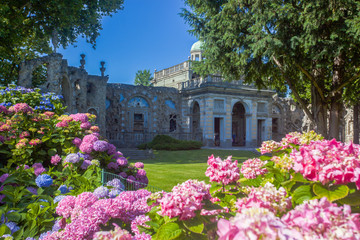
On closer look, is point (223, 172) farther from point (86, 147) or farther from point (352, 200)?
point (86, 147)

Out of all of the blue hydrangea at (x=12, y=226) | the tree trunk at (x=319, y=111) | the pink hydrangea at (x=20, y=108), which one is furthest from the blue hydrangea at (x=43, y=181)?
the tree trunk at (x=319, y=111)

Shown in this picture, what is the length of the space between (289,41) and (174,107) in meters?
21.7

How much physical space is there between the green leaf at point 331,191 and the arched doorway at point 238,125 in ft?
111

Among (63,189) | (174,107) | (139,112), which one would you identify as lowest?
(63,189)

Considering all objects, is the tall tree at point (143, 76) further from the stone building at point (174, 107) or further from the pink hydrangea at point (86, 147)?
the pink hydrangea at point (86, 147)

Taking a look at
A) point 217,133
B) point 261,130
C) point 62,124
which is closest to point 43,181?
point 62,124

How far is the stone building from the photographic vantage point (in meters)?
26.1

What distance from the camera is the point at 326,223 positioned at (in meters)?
1.24

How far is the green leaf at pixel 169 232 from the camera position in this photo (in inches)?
70.1

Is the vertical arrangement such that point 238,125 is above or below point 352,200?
above

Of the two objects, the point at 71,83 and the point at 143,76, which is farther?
the point at 143,76

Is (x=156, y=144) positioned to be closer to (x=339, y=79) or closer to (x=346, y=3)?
(x=339, y=79)

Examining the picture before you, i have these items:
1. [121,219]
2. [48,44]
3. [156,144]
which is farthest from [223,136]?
[121,219]

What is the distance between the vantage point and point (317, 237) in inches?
46.6
